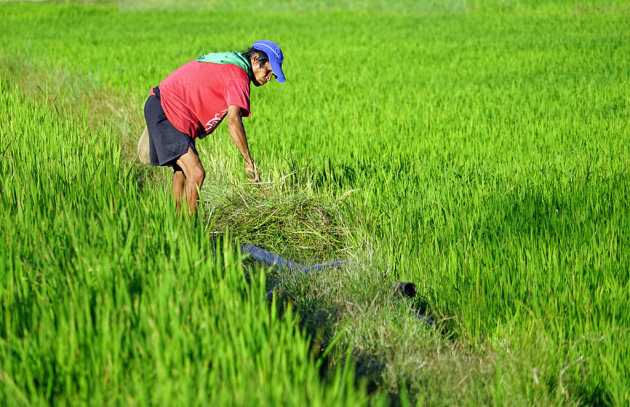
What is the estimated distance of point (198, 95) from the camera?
3902 mm

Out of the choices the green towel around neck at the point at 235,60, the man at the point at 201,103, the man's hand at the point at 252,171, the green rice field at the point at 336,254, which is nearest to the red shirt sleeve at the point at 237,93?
the man at the point at 201,103

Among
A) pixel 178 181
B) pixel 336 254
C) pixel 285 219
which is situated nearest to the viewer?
pixel 336 254

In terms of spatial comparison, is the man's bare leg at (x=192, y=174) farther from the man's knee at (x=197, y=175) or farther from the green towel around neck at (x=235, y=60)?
the green towel around neck at (x=235, y=60)

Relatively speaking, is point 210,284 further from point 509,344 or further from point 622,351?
point 622,351

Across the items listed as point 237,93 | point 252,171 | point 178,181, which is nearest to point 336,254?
point 252,171

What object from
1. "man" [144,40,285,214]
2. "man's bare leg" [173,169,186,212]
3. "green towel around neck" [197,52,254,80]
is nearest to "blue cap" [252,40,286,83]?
"man" [144,40,285,214]

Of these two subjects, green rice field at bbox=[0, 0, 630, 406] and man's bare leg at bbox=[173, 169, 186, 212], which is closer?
green rice field at bbox=[0, 0, 630, 406]

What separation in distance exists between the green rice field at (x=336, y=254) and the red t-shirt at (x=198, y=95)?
45 cm

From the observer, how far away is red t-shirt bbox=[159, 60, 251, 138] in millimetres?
3836

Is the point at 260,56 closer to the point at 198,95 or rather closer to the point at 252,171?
the point at 198,95

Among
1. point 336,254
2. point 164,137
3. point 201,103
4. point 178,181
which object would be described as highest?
point 201,103

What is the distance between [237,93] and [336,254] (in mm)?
1036

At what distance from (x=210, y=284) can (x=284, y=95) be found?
6.46 m

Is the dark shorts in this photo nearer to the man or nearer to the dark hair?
the man
